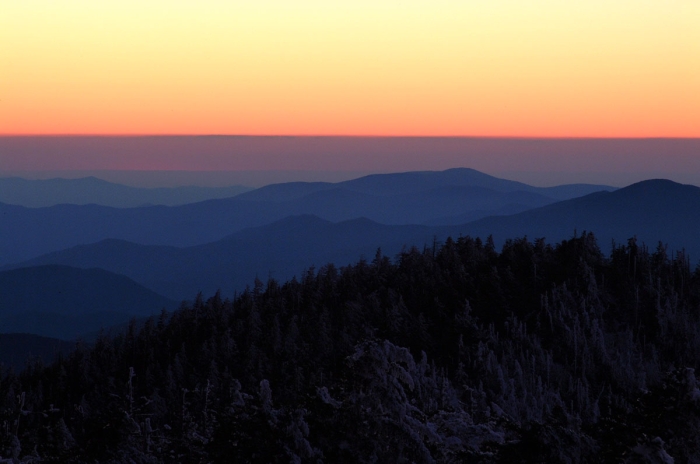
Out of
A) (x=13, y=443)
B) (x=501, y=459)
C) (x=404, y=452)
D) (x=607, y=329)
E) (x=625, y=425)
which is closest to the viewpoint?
(x=404, y=452)

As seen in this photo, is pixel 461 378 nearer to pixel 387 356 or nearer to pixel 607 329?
pixel 607 329

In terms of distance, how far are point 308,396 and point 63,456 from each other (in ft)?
48.7

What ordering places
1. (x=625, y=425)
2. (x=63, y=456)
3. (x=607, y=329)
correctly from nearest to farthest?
(x=625, y=425), (x=63, y=456), (x=607, y=329)

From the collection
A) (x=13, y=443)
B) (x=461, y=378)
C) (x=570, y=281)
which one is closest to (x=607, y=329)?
(x=570, y=281)

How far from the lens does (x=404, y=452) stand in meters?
23.7

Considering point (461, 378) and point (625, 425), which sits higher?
point (625, 425)

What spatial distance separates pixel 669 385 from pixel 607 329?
161746 millimetres

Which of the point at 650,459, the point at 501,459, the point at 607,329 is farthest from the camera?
the point at 607,329

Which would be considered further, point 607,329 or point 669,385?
point 607,329

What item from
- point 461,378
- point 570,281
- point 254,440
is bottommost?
point 461,378

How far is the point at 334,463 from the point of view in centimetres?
2417

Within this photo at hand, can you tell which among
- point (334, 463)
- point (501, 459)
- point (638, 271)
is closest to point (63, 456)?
point (334, 463)

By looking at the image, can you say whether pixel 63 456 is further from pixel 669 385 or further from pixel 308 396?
pixel 669 385

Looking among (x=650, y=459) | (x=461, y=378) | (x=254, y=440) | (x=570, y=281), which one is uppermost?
(x=650, y=459)
